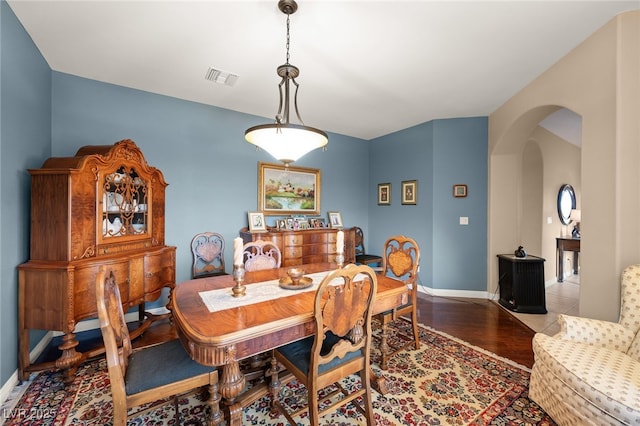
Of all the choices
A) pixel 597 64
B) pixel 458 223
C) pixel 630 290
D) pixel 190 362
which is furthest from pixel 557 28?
pixel 190 362

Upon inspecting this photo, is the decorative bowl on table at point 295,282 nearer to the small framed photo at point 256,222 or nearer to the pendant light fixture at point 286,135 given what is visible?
the pendant light fixture at point 286,135

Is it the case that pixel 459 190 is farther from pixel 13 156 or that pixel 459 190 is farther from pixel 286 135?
pixel 13 156

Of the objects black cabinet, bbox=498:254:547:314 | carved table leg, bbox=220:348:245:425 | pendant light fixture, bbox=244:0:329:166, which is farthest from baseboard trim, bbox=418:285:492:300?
carved table leg, bbox=220:348:245:425

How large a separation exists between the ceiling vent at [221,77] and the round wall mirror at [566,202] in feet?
19.3

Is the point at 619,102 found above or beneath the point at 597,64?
beneath

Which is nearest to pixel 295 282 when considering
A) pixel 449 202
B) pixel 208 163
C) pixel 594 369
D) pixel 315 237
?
pixel 594 369

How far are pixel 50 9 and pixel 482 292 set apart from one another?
5574 mm

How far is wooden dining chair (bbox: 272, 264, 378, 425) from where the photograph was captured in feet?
4.32

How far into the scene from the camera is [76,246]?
2.04 metres

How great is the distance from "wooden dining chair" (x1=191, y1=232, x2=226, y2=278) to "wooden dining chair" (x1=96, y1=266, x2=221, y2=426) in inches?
72.2

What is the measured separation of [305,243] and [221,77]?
240 cm

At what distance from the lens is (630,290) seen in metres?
1.72

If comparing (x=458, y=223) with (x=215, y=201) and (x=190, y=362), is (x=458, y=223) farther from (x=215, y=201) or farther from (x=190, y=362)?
(x=190, y=362)

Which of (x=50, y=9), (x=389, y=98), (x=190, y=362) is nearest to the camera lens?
(x=190, y=362)
